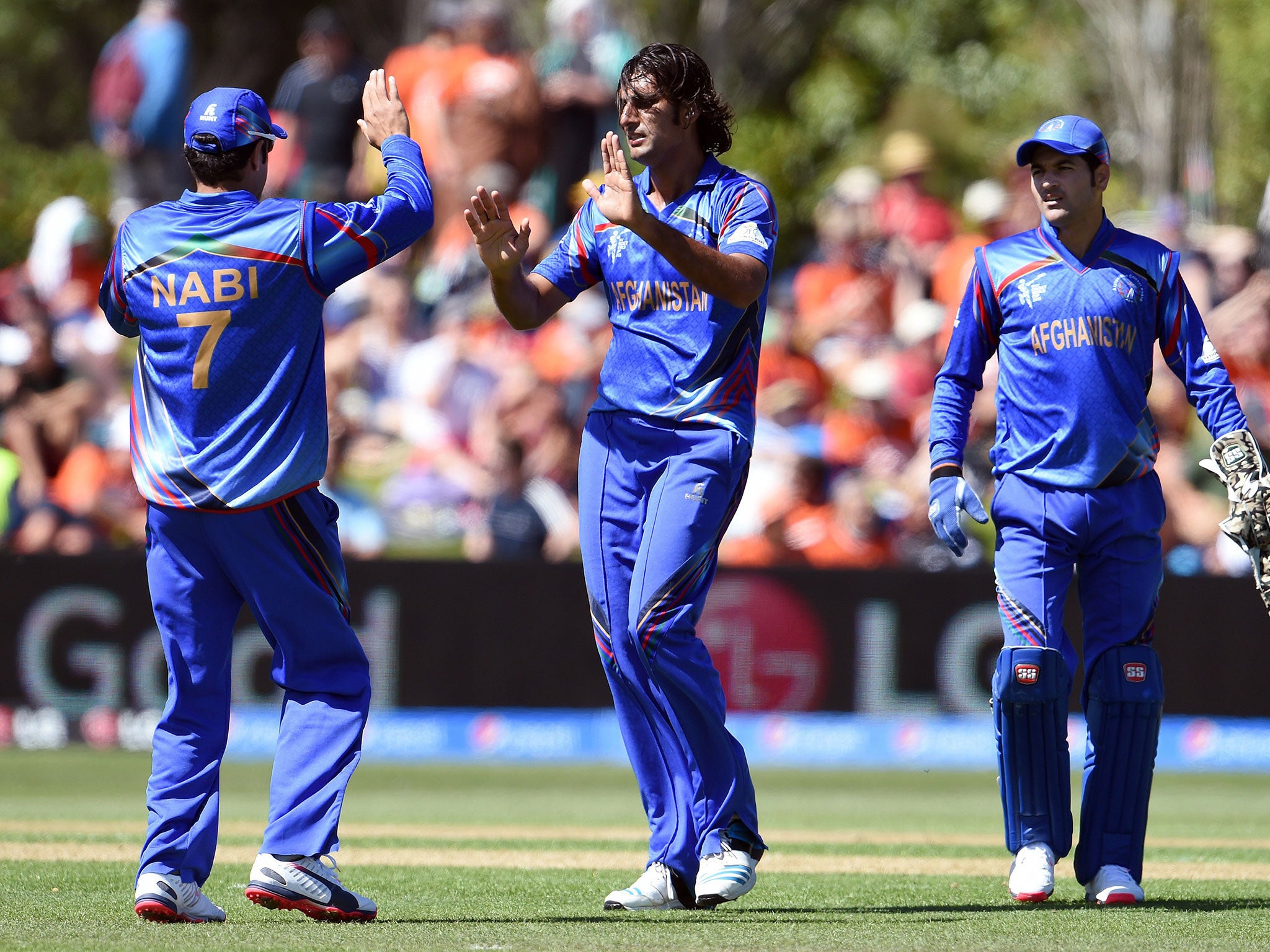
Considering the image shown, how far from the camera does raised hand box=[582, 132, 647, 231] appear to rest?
539 centimetres

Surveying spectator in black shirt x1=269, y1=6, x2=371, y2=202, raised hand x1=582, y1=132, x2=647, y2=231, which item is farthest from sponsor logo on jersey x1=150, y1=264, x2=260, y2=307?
spectator in black shirt x1=269, y1=6, x2=371, y2=202

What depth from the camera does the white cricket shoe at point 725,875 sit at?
5676 mm

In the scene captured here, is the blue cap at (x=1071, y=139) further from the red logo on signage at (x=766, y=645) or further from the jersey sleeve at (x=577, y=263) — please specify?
the red logo on signage at (x=766, y=645)

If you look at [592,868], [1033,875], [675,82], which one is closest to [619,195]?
[675,82]

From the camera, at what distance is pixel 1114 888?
584 centimetres

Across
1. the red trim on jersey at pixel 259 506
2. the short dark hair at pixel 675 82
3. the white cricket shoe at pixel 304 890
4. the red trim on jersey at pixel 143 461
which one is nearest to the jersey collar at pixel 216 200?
the red trim on jersey at pixel 143 461

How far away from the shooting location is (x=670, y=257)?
5488mm

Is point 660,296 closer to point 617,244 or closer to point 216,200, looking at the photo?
point 617,244

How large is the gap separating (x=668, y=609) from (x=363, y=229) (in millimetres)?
1406

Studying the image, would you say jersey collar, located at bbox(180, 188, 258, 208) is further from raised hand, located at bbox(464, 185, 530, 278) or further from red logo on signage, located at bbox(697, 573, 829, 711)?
red logo on signage, located at bbox(697, 573, 829, 711)

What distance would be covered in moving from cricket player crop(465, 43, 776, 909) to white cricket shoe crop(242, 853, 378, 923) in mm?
801

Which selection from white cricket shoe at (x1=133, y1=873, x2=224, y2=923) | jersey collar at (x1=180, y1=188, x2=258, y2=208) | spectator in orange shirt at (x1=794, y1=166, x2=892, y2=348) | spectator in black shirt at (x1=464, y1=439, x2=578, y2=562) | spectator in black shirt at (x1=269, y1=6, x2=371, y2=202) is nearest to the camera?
white cricket shoe at (x1=133, y1=873, x2=224, y2=923)

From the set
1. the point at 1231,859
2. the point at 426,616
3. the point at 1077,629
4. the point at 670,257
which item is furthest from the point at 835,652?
the point at 670,257

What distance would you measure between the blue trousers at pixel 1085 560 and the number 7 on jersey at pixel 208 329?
244 centimetres
